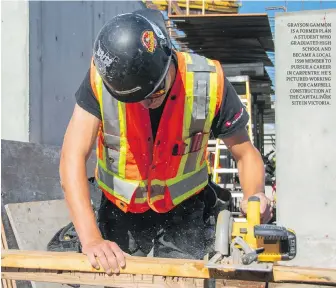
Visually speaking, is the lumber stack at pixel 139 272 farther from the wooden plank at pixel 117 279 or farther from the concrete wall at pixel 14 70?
the concrete wall at pixel 14 70

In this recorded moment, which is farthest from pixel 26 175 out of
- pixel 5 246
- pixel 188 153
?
pixel 188 153

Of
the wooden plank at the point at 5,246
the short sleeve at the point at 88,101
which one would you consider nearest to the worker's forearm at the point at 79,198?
the short sleeve at the point at 88,101

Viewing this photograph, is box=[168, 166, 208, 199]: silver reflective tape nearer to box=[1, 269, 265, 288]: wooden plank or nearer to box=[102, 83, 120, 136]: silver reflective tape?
box=[102, 83, 120, 136]: silver reflective tape

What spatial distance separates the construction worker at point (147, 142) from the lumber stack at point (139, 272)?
6 centimetres

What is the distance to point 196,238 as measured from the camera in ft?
10.4

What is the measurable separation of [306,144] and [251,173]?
9.68 ft

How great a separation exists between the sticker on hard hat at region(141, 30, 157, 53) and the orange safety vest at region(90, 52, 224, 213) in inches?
15.5

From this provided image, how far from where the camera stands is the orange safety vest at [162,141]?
274 cm

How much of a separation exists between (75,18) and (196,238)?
3.53 m

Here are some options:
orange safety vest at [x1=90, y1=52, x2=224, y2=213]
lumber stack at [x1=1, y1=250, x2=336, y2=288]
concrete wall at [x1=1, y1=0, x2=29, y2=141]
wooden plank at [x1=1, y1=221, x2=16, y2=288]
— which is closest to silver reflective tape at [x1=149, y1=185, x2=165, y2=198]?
orange safety vest at [x1=90, y1=52, x2=224, y2=213]

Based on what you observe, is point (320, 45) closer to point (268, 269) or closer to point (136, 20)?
point (136, 20)

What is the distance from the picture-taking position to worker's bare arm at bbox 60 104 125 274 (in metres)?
2.33

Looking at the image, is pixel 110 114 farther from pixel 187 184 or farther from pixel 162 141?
pixel 187 184

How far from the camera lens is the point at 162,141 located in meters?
2.81
